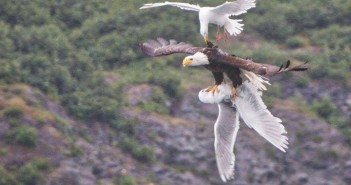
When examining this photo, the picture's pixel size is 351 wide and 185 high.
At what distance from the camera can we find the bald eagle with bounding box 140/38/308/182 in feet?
73.6

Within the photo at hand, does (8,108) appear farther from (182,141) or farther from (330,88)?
(330,88)

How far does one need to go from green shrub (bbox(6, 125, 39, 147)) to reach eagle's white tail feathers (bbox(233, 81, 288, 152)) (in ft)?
76.7

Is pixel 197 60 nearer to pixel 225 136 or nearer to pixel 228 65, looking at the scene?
pixel 228 65

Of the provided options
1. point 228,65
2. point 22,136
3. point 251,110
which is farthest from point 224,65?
point 22,136

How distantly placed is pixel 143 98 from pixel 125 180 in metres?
5.89

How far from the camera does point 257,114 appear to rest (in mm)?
23203

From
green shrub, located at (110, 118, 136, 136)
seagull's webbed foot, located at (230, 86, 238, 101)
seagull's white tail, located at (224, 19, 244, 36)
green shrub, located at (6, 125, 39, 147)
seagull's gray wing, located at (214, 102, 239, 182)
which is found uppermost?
seagull's white tail, located at (224, 19, 244, 36)

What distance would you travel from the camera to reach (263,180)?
1900 inches

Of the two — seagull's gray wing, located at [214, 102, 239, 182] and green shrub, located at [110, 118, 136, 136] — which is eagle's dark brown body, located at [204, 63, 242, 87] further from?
green shrub, located at [110, 118, 136, 136]

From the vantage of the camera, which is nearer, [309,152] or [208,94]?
[208,94]

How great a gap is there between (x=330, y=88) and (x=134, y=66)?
7.39m

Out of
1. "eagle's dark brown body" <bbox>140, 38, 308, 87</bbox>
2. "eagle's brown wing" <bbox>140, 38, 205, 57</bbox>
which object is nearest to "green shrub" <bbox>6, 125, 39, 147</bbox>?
"eagle's brown wing" <bbox>140, 38, 205, 57</bbox>

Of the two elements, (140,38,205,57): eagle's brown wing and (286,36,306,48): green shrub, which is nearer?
(140,38,205,57): eagle's brown wing

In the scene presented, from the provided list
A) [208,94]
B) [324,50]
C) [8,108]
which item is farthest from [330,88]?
[208,94]
